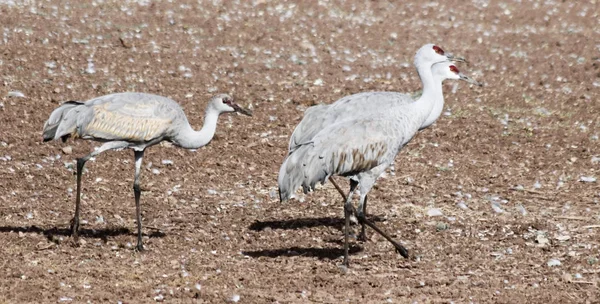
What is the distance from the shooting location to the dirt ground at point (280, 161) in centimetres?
870

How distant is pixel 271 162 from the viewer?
40.8ft

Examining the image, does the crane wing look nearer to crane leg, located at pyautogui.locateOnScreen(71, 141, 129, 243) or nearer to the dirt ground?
crane leg, located at pyautogui.locateOnScreen(71, 141, 129, 243)

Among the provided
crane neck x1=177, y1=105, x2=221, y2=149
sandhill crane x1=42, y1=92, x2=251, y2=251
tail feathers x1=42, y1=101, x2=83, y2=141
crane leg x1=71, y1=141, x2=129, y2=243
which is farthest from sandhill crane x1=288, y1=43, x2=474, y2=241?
tail feathers x1=42, y1=101, x2=83, y2=141

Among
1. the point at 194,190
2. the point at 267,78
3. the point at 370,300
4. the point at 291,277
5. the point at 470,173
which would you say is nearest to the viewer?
the point at 370,300

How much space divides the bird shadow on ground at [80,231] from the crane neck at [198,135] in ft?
3.01

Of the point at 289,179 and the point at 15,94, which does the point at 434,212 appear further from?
the point at 15,94

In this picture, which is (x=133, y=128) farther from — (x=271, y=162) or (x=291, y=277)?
(x=271, y=162)

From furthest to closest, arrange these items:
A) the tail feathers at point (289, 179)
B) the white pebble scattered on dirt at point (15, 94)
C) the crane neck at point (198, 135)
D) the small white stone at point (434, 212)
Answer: the white pebble scattered on dirt at point (15, 94), the small white stone at point (434, 212), the crane neck at point (198, 135), the tail feathers at point (289, 179)

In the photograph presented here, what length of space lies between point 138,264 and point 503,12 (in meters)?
14.2

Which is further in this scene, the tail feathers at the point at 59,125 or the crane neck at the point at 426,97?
the crane neck at the point at 426,97

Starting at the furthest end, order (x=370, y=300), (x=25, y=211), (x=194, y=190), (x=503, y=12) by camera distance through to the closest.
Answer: (x=503, y=12) < (x=194, y=190) < (x=25, y=211) < (x=370, y=300)

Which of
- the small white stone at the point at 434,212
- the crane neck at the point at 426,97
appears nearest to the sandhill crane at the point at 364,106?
the crane neck at the point at 426,97

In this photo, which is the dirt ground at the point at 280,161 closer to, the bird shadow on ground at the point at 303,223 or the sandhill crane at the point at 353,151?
the bird shadow on ground at the point at 303,223

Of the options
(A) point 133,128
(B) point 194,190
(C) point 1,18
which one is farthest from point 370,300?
(C) point 1,18
